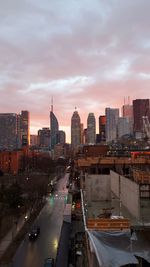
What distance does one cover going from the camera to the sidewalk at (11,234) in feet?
106

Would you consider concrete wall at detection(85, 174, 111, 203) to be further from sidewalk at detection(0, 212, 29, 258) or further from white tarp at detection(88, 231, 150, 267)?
white tarp at detection(88, 231, 150, 267)

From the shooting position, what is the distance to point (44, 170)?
120 meters

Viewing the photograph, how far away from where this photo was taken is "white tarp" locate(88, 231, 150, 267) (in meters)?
11.6

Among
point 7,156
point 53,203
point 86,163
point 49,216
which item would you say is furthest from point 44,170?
point 86,163

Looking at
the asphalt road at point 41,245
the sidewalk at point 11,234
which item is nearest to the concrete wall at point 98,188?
the asphalt road at point 41,245

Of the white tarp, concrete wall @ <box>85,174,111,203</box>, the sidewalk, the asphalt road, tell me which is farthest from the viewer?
the sidewalk

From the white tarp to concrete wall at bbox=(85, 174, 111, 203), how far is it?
1450 cm

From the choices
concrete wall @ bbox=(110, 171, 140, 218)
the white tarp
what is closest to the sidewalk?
concrete wall @ bbox=(110, 171, 140, 218)

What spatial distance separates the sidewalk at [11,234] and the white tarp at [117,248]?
2031 centimetres

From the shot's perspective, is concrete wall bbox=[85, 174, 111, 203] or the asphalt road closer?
concrete wall bbox=[85, 174, 111, 203]

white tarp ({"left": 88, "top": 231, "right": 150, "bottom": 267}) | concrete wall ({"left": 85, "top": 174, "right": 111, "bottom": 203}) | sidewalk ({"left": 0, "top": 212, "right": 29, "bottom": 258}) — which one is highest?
concrete wall ({"left": 85, "top": 174, "right": 111, "bottom": 203})

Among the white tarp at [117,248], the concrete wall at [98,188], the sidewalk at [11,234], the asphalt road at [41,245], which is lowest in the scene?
the asphalt road at [41,245]

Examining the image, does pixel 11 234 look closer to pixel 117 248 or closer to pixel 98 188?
pixel 98 188

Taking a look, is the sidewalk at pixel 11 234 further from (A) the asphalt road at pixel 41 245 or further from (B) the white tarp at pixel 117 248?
(B) the white tarp at pixel 117 248
